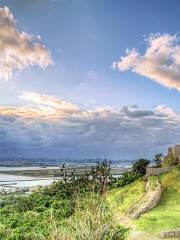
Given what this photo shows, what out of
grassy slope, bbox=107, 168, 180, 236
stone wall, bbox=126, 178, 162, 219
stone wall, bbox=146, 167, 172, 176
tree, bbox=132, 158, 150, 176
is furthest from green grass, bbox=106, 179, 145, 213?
tree, bbox=132, 158, 150, 176

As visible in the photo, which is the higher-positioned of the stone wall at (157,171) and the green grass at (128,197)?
the stone wall at (157,171)

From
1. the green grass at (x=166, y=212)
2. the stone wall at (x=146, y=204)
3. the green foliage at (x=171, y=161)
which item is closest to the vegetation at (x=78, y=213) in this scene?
the stone wall at (x=146, y=204)

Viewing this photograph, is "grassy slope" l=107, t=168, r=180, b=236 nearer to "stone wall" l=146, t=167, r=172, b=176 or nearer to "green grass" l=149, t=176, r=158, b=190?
"green grass" l=149, t=176, r=158, b=190

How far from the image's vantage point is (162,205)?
46.8 meters

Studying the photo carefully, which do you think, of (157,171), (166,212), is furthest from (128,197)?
(166,212)

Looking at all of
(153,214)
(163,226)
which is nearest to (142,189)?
(153,214)

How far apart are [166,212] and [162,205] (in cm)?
465

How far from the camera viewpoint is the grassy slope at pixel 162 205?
36.8 meters

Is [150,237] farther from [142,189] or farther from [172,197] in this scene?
[142,189]

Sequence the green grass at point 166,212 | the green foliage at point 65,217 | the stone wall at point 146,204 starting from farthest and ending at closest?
the stone wall at point 146,204
the green grass at point 166,212
the green foliage at point 65,217

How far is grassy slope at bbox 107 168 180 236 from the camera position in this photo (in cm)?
3678

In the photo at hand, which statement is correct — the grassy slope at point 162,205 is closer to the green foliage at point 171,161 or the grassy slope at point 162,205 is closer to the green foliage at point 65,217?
the green foliage at point 65,217

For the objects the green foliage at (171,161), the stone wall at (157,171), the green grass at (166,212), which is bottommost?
the green grass at (166,212)

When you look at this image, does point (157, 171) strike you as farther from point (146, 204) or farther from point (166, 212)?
point (166, 212)
